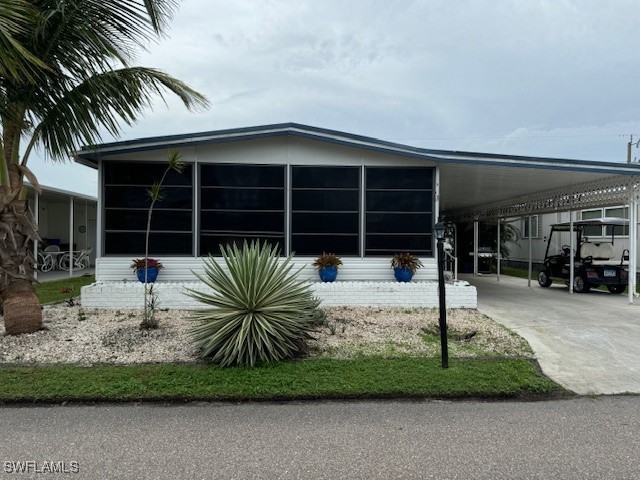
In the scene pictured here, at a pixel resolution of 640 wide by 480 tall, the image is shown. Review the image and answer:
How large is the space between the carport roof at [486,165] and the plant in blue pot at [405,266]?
84.3 inches

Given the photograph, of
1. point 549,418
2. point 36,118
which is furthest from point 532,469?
point 36,118

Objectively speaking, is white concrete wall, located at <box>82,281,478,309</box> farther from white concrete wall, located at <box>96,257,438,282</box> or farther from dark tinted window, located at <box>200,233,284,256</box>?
dark tinted window, located at <box>200,233,284,256</box>

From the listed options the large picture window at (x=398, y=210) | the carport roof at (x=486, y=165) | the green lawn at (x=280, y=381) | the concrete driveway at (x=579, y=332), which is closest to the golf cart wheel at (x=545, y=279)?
the concrete driveway at (x=579, y=332)

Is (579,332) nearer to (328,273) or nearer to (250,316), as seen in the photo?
(328,273)

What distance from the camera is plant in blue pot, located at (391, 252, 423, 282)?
919cm

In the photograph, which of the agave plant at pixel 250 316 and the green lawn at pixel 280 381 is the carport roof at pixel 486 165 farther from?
the green lawn at pixel 280 381

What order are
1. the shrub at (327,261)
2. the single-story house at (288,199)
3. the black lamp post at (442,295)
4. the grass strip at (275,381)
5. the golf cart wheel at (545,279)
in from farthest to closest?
the golf cart wheel at (545,279), the single-story house at (288,199), the shrub at (327,261), the black lamp post at (442,295), the grass strip at (275,381)

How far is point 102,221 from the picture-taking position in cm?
927

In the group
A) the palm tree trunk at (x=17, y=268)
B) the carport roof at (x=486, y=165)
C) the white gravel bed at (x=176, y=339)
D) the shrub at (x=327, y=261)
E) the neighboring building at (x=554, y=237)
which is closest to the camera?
the white gravel bed at (x=176, y=339)

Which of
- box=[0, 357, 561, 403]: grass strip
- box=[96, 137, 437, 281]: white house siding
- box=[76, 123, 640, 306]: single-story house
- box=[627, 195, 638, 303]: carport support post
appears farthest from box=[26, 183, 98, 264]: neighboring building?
box=[627, 195, 638, 303]: carport support post

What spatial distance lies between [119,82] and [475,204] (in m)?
14.5

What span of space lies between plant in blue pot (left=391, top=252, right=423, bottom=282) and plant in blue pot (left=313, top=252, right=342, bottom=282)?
1.22 metres

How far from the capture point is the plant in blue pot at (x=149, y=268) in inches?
358

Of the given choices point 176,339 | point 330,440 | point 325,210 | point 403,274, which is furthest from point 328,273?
point 330,440
